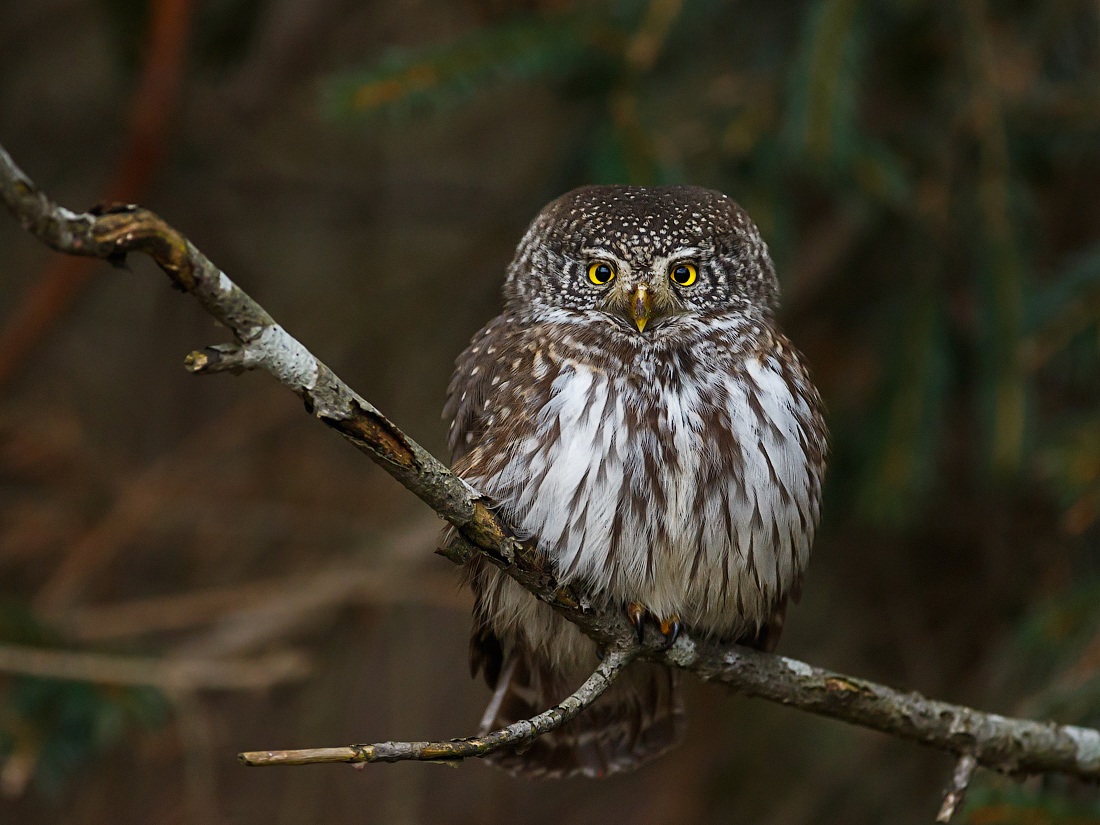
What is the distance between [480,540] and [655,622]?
22.9 inches

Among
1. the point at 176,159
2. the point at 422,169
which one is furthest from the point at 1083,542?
the point at 176,159

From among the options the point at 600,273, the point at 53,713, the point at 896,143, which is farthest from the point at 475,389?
the point at 896,143

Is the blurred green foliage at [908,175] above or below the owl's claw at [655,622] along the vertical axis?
above

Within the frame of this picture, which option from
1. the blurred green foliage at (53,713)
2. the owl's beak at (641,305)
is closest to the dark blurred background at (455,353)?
the blurred green foliage at (53,713)

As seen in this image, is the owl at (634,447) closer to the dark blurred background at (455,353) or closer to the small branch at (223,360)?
the dark blurred background at (455,353)

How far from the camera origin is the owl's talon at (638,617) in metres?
2.30

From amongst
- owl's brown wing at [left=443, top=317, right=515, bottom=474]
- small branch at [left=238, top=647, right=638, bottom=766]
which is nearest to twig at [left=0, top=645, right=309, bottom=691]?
owl's brown wing at [left=443, top=317, right=515, bottom=474]

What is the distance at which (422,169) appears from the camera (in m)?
5.51

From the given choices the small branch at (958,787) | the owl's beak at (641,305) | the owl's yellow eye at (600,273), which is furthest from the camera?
the owl's yellow eye at (600,273)

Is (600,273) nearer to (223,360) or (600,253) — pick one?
(600,253)

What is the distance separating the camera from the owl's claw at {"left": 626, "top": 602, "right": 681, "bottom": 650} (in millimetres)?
2305

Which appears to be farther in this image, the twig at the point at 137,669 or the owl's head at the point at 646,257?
the twig at the point at 137,669

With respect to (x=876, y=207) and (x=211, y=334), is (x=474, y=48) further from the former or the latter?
(x=211, y=334)

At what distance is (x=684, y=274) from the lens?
8.75 ft
